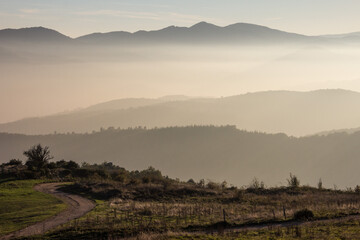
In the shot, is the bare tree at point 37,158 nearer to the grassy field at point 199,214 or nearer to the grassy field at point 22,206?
the grassy field at point 22,206

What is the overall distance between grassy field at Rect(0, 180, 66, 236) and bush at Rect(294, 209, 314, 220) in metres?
22.2

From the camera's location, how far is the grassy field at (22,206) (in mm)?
39094

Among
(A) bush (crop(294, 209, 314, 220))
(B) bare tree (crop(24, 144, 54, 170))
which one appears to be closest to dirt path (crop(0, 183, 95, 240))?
(B) bare tree (crop(24, 144, 54, 170))

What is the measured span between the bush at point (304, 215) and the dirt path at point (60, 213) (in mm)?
19542

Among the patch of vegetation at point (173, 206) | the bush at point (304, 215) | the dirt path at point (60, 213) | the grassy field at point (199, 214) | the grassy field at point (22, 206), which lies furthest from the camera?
the grassy field at point (22, 206)

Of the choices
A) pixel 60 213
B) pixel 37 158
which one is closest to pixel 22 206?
pixel 60 213

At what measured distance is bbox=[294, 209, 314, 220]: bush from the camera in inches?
1508

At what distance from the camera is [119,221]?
37.2 m

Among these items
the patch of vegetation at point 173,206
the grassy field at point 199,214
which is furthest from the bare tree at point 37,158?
the grassy field at point 199,214

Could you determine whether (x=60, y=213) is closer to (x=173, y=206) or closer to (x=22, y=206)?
(x=22, y=206)

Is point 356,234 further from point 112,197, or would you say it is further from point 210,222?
point 112,197

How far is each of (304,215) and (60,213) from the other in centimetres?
2246

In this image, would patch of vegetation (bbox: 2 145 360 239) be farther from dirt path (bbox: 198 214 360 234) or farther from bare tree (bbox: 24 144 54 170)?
dirt path (bbox: 198 214 360 234)

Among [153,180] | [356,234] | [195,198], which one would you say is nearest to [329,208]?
[356,234]
